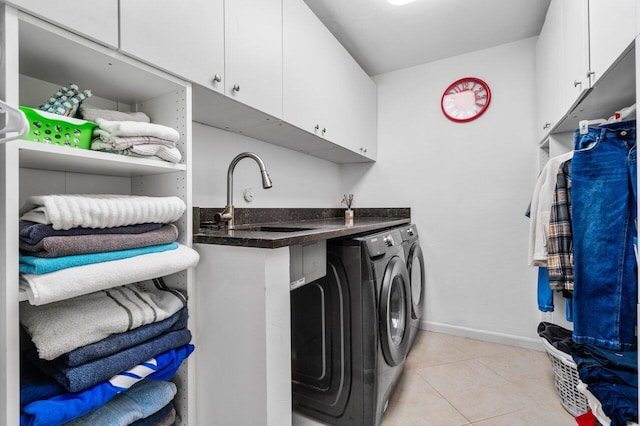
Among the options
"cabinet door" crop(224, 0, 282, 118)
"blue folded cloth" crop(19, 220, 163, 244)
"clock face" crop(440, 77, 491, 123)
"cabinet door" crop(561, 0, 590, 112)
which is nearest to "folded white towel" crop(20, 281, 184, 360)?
"blue folded cloth" crop(19, 220, 163, 244)

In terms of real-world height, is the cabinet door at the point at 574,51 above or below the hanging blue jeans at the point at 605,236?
above

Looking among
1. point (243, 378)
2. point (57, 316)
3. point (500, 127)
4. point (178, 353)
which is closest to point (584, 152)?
point (500, 127)

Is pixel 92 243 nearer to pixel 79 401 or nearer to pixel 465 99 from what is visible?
pixel 79 401

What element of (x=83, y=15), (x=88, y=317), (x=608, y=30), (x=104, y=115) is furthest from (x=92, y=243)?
(x=608, y=30)

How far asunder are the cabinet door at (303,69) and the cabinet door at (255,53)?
0.07 metres

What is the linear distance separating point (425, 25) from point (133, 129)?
205 centimetres

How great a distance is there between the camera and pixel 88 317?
861 mm

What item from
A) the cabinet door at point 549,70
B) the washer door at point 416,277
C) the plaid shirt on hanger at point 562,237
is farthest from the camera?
the washer door at point 416,277

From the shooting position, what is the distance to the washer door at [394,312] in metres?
1.50

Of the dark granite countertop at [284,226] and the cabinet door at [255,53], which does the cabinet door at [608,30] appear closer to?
the dark granite countertop at [284,226]

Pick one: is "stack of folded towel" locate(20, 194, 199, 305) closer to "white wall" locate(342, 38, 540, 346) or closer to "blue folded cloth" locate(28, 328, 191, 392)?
"blue folded cloth" locate(28, 328, 191, 392)

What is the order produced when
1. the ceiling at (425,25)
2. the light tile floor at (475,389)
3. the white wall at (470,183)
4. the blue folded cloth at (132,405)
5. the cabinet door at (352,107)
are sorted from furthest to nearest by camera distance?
the white wall at (470,183), the cabinet door at (352,107), the ceiling at (425,25), the light tile floor at (475,389), the blue folded cloth at (132,405)

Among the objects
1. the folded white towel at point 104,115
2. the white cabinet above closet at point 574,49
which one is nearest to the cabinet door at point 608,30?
the white cabinet above closet at point 574,49

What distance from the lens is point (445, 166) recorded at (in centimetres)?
266
